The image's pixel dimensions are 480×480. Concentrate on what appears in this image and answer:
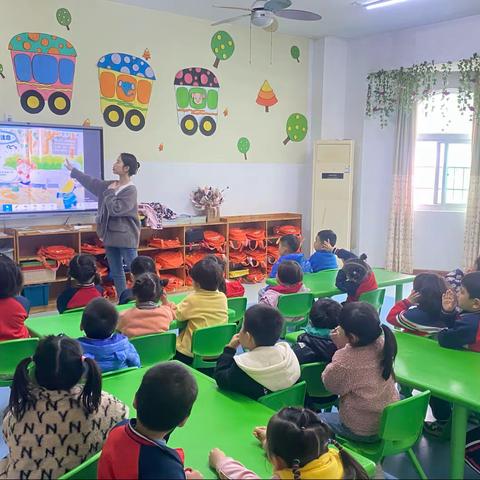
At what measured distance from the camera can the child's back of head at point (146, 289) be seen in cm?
291

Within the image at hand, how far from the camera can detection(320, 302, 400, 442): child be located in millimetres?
2180

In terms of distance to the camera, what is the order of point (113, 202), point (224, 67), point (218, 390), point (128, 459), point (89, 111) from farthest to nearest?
point (224, 67) → point (89, 111) → point (113, 202) → point (218, 390) → point (128, 459)

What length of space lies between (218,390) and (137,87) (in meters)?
4.79

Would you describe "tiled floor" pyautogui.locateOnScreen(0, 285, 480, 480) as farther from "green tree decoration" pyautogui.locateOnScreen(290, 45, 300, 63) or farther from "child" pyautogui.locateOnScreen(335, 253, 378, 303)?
"green tree decoration" pyautogui.locateOnScreen(290, 45, 300, 63)

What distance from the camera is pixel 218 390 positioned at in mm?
2105

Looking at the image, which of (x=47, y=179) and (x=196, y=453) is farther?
(x=47, y=179)

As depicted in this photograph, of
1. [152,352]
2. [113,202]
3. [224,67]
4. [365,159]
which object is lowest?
[152,352]

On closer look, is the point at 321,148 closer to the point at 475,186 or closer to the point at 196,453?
the point at 475,186

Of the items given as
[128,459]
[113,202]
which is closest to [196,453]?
[128,459]

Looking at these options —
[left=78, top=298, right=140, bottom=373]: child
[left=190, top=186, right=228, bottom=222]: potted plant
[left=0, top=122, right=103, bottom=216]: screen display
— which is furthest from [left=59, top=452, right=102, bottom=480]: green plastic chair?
[left=190, top=186, right=228, bottom=222]: potted plant

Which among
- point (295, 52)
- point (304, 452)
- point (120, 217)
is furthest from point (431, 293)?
point (295, 52)

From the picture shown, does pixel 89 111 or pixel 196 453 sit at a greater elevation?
pixel 89 111

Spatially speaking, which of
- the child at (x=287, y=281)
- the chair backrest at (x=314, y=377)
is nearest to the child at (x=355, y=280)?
the child at (x=287, y=281)

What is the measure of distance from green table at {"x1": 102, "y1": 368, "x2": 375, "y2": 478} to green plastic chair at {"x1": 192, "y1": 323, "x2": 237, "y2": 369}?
66 cm
